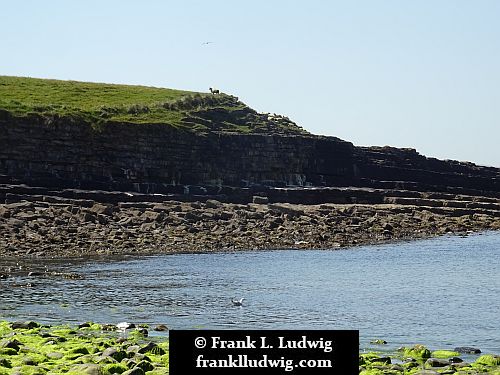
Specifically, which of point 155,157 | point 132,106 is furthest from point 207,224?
point 132,106

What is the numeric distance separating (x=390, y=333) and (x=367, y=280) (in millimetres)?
18937

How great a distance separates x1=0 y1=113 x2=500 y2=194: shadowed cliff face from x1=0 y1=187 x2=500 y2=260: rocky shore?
28.4ft

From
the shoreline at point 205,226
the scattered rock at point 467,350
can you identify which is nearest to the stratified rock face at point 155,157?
the shoreline at point 205,226

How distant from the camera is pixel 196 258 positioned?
60344 millimetres

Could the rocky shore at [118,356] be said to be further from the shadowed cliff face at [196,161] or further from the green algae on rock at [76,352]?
the shadowed cliff face at [196,161]

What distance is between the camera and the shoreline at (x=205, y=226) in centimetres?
6512

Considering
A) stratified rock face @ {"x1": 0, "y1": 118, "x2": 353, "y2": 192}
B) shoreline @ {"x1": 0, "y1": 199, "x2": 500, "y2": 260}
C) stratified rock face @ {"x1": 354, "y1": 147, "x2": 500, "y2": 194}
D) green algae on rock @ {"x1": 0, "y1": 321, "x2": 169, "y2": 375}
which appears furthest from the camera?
stratified rock face @ {"x1": 354, "y1": 147, "x2": 500, "y2": 194}

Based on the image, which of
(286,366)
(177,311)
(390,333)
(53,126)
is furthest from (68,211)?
(286,366)

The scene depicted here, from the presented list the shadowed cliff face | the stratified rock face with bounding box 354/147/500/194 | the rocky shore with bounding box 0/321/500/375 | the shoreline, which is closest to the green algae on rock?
the rocky shore with bounding box 0/321/500/375

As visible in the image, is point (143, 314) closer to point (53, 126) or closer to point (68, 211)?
point (68, 211)

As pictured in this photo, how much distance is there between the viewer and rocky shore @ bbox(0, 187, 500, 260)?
6575 cm

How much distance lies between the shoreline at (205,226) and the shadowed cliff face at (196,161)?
10.6m

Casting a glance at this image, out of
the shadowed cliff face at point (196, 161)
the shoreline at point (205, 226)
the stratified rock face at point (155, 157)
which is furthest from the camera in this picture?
the shadowed cliff face at point (196, 161)

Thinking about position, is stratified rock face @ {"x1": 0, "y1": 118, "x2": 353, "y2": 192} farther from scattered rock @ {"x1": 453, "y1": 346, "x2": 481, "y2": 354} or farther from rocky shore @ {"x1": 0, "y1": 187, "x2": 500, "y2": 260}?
scattered rock @ {"x1": 453, "y1": 346, "x2": 481, "y2": 354}
